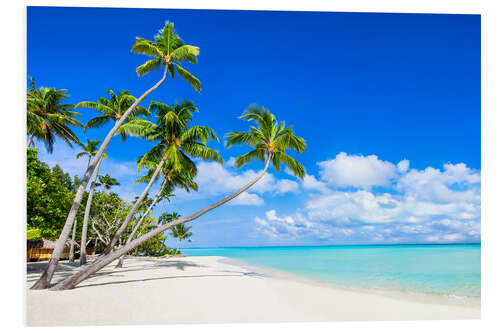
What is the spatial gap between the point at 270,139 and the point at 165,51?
3.15 m

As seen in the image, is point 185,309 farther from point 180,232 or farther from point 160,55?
point 180,232

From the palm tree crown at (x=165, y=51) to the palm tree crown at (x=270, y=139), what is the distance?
1.89m

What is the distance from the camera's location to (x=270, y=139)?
7.27 metres

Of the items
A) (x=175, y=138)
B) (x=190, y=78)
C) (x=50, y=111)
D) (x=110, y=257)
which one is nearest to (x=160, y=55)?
(x=190, y=78)

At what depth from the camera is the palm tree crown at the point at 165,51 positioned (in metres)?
6.13

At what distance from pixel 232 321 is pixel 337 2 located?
202 inches

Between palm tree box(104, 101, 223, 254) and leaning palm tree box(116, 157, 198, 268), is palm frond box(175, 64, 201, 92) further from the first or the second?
leaning palm tree box(116, 157, 198, 268)

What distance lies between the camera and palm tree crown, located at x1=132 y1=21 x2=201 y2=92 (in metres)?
6.13

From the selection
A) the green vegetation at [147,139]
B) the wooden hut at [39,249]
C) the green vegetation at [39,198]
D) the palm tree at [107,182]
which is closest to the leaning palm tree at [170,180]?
the green vegetation at [147,139]

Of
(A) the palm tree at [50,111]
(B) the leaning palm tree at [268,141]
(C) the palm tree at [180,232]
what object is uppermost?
(A) the palm tree at [50,111]

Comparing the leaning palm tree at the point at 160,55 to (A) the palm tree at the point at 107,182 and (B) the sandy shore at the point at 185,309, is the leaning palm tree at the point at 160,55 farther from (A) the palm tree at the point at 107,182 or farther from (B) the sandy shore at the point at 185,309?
(A) the palm tree at the point at 107,182

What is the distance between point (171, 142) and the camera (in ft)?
27.1

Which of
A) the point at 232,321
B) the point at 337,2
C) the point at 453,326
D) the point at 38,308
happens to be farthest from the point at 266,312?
the point at 337,2
